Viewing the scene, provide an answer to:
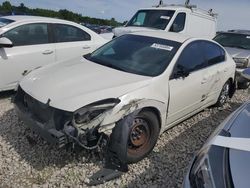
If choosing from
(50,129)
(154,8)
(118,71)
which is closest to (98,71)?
(118,71)

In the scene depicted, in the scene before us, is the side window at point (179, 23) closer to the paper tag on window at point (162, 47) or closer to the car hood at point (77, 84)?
the paper tag on window at point (162, 47)

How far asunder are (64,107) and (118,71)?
1085mm

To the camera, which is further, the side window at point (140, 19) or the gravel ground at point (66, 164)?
the side window at point (140, 19)

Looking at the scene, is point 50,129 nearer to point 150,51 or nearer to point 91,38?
point 150,51

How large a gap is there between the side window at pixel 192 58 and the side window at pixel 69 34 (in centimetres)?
280

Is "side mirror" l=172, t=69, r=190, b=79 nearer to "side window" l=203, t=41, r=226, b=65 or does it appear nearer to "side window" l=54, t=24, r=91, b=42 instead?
"side window" l=203, t=41, r=226, b=65

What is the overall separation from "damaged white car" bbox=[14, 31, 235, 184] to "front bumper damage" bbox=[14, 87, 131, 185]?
1 cm

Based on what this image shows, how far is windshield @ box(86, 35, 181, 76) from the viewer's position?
407 cm

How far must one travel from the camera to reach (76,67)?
423 cm

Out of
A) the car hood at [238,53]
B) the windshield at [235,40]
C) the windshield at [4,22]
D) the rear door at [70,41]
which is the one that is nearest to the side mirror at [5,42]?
the windshield at [4,22]

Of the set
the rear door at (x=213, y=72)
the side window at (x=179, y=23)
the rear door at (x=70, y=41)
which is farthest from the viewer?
the side window at (x=179, y=23)

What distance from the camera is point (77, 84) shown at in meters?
3.62

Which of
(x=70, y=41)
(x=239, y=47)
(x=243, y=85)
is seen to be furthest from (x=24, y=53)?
(x=239, y=47)

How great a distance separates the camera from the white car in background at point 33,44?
539 cm
